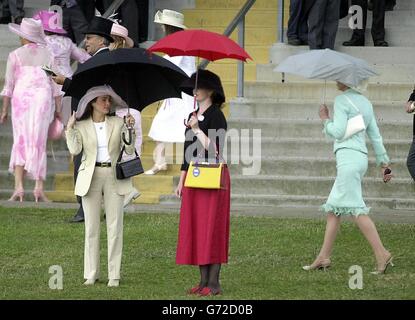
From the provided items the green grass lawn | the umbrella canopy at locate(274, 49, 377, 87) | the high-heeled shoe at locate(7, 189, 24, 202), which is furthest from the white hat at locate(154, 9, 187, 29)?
the umbrella canopy at locate(274, 49, 377, 87)

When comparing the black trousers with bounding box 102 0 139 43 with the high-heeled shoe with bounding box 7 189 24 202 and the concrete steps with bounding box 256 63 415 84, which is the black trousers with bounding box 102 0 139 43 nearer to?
the concrete steps with bounding box 256 63 415 84

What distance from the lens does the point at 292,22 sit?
722 inches

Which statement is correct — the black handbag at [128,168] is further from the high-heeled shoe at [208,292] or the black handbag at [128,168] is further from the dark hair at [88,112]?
the high-heeled shoe at [208,292]

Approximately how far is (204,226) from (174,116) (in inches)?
233

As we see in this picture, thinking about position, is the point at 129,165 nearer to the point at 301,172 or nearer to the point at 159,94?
the point at 159,94

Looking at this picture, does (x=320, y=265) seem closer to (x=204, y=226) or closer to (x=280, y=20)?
(x=204, y=226)

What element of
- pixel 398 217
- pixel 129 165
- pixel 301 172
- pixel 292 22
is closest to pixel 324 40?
pixel 292 22

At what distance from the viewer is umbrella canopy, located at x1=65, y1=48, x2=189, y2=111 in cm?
1200

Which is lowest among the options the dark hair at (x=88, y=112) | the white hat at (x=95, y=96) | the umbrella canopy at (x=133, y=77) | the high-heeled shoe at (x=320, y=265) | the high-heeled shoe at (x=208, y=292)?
the high-heeled shoe at (x=208, y=292)

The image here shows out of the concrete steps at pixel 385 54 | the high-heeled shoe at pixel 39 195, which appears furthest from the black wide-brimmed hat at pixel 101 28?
the concrete steps at pixel 385 54

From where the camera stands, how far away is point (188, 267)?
12.8 metres

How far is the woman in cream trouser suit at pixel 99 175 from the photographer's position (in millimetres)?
11727

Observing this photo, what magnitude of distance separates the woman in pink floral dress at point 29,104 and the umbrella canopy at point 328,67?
17.4 ft

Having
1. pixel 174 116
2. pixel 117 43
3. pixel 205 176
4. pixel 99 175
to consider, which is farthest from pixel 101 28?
pixel 205 176
